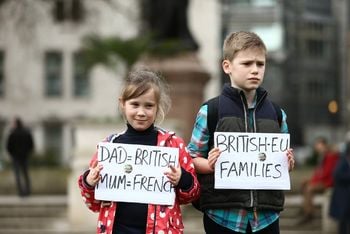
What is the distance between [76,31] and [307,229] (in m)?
38.8

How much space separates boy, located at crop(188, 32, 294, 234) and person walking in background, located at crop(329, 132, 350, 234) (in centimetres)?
849

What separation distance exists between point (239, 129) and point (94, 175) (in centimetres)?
78

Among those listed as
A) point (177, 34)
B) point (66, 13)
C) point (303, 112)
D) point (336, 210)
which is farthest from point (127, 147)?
point (303, 112)

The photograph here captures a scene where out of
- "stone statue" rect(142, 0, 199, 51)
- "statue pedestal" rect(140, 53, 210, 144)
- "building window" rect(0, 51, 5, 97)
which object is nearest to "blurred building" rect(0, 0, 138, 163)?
"building window" rect(0, 51, 5, 97)

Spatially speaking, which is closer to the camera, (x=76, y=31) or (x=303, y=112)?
(x=76, y=31)

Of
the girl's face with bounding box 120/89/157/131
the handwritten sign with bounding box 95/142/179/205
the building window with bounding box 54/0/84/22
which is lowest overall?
the handwritten sign with bounding box 95/142/179/205

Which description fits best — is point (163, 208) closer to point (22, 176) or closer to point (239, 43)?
point (239, 43)

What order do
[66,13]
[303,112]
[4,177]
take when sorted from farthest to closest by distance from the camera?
[303,112]
[66,13]
[4,177]

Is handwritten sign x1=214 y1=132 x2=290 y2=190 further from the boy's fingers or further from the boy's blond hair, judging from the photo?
the boy's blond hair

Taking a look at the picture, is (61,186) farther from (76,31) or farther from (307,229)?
(76,31)

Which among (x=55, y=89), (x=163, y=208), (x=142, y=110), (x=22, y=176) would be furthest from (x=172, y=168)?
(x=55, y=89)

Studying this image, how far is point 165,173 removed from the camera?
519 centimetres

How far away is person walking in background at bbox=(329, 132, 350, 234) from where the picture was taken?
44.8 feet

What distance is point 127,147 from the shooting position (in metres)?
5.20
